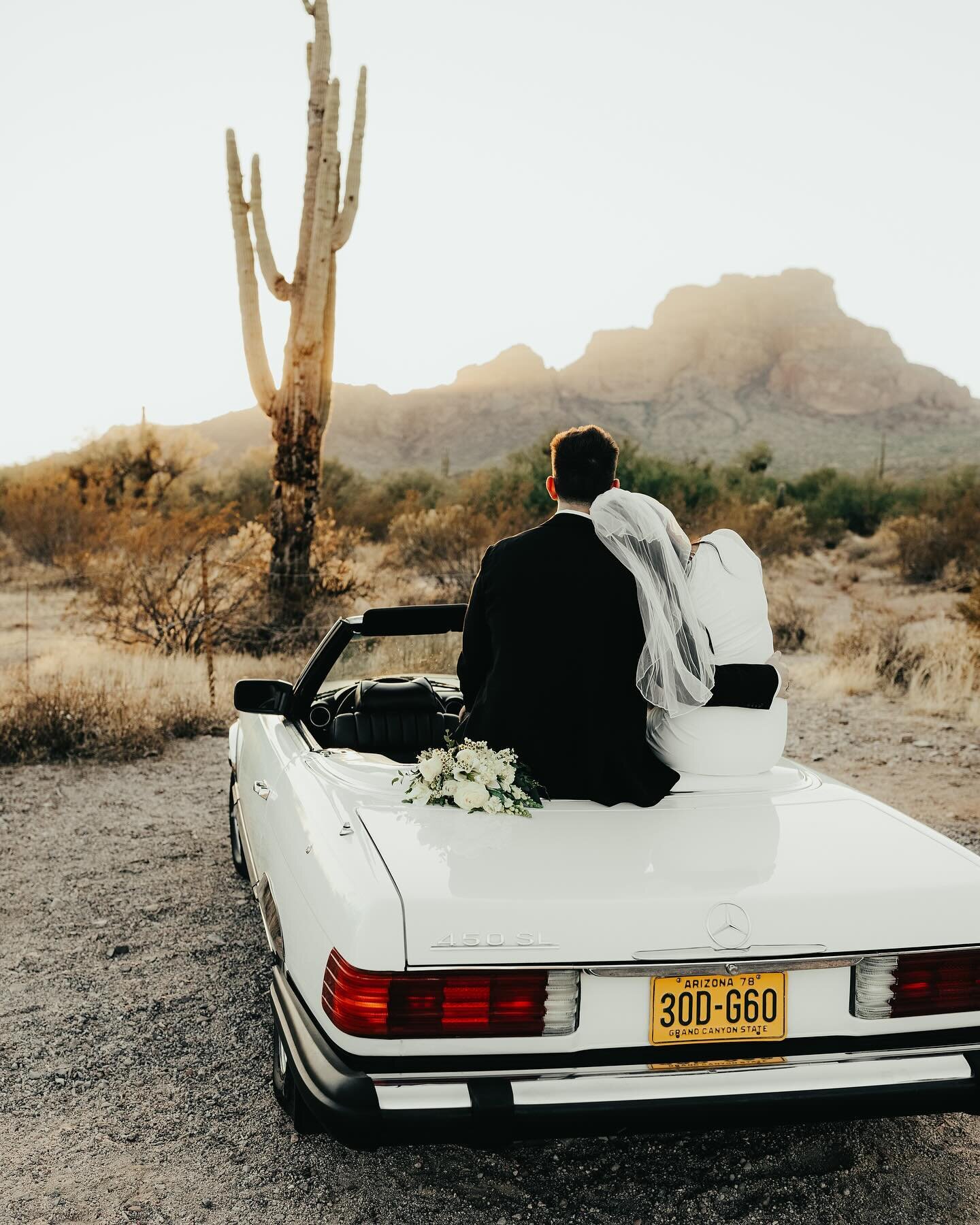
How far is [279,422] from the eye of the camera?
1186cm

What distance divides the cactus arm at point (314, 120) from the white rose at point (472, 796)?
10375mm

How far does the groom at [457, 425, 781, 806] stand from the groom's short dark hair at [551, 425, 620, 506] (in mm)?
125

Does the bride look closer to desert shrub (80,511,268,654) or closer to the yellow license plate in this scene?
the yellow license plate

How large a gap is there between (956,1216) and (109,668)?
28.9 ft

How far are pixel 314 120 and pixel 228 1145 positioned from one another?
11804mm

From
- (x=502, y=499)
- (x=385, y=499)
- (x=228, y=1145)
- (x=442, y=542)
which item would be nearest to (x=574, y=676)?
(x=228, y=1145)

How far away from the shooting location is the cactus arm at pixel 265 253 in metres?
12.1

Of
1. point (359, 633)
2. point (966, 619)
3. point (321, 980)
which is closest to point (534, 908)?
point (321, 980)

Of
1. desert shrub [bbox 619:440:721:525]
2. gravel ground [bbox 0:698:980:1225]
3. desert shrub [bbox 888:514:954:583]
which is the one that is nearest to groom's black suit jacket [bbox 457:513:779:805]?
gravel ground [bbox 0:698:980:1225]

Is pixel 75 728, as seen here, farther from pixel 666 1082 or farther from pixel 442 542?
pixel 442 542

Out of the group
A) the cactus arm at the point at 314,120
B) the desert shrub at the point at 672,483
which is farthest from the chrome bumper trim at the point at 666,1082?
the desert shrub at the point at 672,483

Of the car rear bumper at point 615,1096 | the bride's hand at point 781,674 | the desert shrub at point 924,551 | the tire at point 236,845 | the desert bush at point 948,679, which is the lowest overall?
the desert shrub at point 924,551

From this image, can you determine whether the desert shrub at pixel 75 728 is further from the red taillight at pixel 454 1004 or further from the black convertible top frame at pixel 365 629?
the red taillight at pixel 454 1004

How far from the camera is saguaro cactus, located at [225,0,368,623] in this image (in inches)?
466
